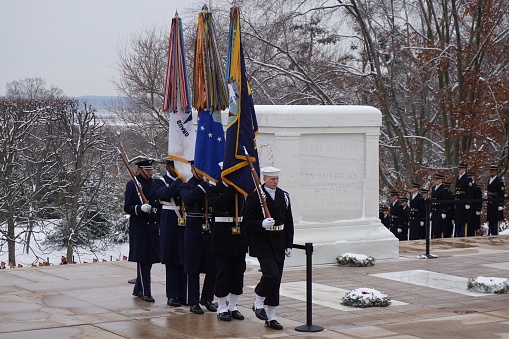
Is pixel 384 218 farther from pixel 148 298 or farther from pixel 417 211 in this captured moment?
pixel 148 298

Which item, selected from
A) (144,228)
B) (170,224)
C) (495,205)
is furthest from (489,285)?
(495,205)

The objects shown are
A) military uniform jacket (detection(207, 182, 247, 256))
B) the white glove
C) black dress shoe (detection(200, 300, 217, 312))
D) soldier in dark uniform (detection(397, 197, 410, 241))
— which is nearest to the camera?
the white glove

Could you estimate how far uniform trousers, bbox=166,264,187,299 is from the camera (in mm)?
10047

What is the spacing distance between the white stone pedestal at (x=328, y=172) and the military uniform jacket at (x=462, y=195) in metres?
4.46

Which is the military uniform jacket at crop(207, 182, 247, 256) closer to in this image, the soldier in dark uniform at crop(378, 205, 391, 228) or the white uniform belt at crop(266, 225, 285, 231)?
the white uniform belt at crop(266, 225, 285, 231)

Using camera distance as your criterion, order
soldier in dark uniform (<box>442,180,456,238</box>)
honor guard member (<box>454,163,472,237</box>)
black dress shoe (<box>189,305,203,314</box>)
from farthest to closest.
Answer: soldier in dark uniform (<box>442,180,456,238</box>)
honor guard member (<box>454,163,472,237</box>)
black dress shoe (<box>189,305,203,314</box>)

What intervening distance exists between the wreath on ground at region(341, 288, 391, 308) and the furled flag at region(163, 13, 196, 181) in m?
2.26

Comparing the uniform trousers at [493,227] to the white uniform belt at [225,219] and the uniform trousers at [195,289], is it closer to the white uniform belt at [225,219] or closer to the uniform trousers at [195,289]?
the uniform trousers at [195,289]

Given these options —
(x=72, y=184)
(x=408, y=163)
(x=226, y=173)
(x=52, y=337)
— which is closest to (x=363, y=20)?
(x=408, y=163)

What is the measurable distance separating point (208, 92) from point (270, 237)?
8.73 feet

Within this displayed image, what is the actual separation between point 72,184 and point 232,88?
21338 mm

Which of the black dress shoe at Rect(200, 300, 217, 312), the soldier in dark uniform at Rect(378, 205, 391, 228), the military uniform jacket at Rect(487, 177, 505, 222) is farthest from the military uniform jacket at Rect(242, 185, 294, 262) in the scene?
the soldier in dark uniform at Rect(378, 205, 391, 228)

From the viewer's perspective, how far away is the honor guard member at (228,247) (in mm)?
9195

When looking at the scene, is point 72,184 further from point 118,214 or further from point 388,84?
point 388,84
